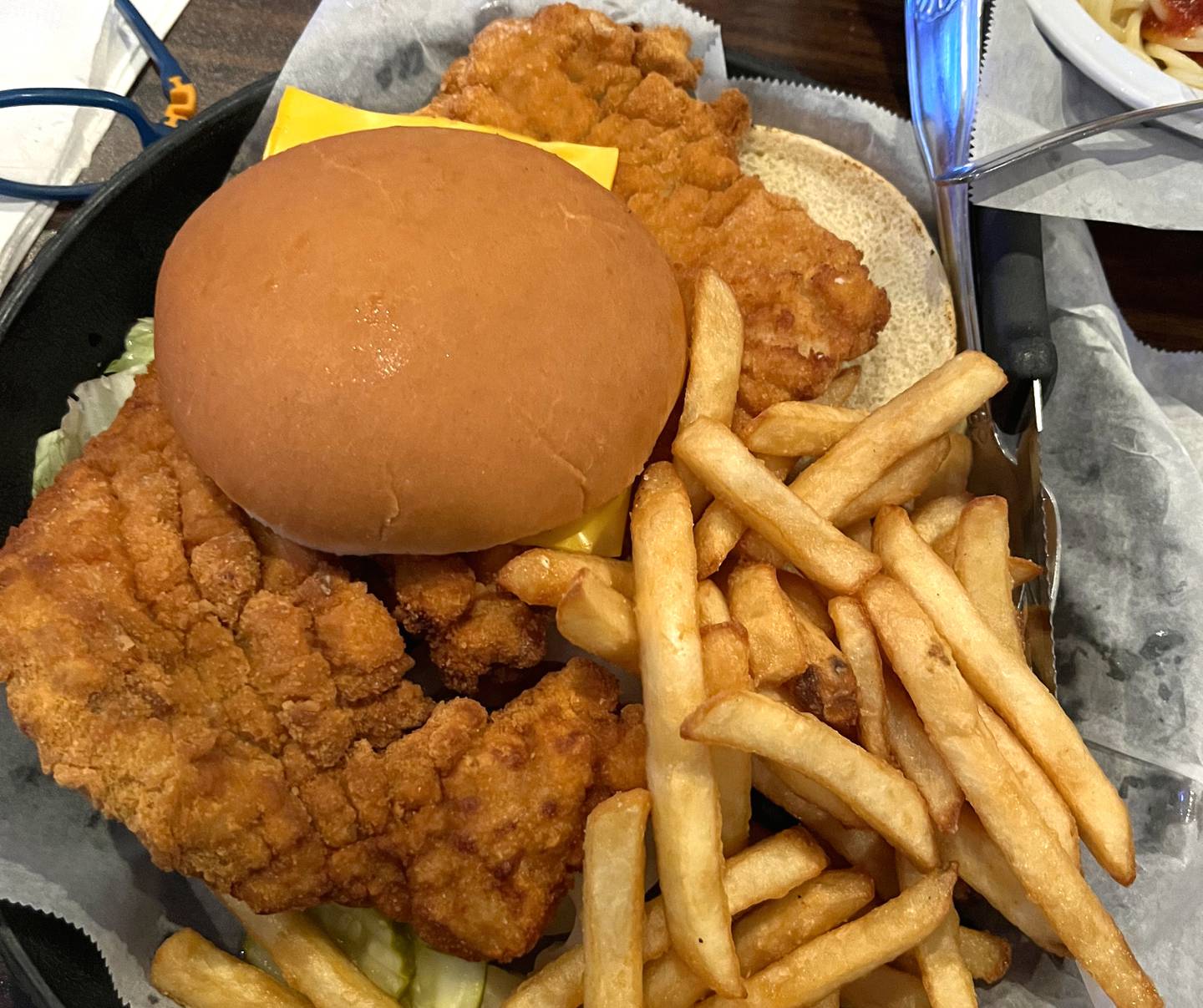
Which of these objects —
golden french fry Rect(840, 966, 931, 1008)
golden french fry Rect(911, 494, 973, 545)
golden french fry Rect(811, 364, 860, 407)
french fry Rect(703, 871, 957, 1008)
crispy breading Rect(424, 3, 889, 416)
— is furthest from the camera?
golden french fry Rect(811, 364, 860, 407)

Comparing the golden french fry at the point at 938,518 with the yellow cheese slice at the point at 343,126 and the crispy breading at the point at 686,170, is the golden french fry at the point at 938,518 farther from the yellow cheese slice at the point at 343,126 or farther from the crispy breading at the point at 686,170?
the yellow cheese slice at the point at 343,126

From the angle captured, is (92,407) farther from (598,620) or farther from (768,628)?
(768,628)

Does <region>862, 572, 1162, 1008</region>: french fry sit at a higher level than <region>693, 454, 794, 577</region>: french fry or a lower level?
lower

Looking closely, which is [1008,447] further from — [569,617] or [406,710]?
[406,710]

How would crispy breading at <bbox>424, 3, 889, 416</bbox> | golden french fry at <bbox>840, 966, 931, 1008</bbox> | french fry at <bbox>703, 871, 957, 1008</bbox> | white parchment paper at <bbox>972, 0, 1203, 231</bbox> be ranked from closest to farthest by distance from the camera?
french fry at <bbox>703, 871, 957, 1008</bbox>
golden french fry at <bbox>840, 966, 931, 1008</bbox>
crispy breading at <bbox>424, 3, 889, 416</bbox>
white parchment paper at <bbox>972, 0, 1203, 231</bbox>

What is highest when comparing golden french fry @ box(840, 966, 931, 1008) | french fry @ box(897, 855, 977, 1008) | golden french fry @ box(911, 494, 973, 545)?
golden french fry @ box(911, 494, 973, 545)

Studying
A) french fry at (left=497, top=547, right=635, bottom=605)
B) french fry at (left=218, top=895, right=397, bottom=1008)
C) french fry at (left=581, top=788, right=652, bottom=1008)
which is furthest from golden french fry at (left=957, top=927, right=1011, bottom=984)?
french fry at (left=218, top=895, right=397, bottom=1008)

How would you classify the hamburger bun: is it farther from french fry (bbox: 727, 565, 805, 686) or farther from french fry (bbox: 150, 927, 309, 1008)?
french fry (bbox: 150, 927, 309, 1008)

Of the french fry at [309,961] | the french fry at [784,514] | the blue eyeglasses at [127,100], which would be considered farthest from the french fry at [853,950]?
the blue eyeglasses at [127,100]
